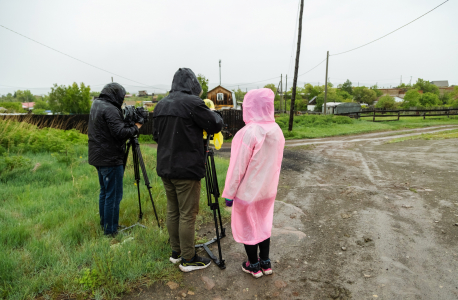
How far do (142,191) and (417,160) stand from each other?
325 inches

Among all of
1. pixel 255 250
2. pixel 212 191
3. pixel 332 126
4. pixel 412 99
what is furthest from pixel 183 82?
pixel 412 99

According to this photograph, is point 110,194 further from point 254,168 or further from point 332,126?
point 332,126

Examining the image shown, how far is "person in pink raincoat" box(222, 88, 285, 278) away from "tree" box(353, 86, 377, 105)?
85.7m

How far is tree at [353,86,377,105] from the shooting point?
254 ft

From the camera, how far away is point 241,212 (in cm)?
272

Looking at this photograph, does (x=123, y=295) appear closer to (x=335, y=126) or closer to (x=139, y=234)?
(x=139, y=234)

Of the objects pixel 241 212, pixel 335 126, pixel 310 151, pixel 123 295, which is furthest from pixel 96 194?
pixel 335 126

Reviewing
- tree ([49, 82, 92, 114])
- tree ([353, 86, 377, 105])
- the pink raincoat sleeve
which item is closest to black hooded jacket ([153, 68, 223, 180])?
the pink raincoat sleeve

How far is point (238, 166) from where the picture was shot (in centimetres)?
262

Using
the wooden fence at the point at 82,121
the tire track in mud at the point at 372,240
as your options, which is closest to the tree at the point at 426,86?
the wooden fence at the point at 82,121

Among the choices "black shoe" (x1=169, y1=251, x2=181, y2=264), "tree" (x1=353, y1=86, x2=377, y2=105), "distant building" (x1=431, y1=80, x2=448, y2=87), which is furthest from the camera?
"distant building" (x1=431, y1=80, x2=448, y2=87)

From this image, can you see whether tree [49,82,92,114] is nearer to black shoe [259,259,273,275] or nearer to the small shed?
the small shed

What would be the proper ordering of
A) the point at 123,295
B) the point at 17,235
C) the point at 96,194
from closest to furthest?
the point at 123,295, the point at 17,235, the point at 96,194

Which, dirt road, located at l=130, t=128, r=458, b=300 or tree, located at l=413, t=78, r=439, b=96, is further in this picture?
tree, located at l=413, t=78, r=439, b=96
